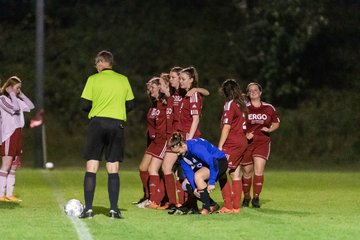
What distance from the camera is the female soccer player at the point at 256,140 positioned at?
16.5 metres

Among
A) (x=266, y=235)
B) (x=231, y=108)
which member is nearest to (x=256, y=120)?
(x=231, y=108)

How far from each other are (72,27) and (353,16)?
8939mm

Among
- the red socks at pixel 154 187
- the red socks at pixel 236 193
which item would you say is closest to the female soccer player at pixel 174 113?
the red socks at pixel 154 187

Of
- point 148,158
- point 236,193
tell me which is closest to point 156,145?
point 148,158

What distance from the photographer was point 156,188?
1612cm

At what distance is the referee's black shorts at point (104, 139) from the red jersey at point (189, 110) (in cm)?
158

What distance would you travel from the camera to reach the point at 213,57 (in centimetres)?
3541

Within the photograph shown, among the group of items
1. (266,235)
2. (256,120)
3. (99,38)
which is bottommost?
(266,235)

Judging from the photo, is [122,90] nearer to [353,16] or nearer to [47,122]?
[47,122]

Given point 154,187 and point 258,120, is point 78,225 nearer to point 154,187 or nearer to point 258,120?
point 154,187

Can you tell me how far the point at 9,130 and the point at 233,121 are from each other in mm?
3771

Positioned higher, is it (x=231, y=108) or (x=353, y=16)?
(x=353, y=16)

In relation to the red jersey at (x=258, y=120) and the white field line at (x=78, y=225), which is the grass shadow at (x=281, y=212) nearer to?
the red jersey at (x=258, y=120)

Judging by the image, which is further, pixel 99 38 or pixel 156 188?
pixel 99 38
